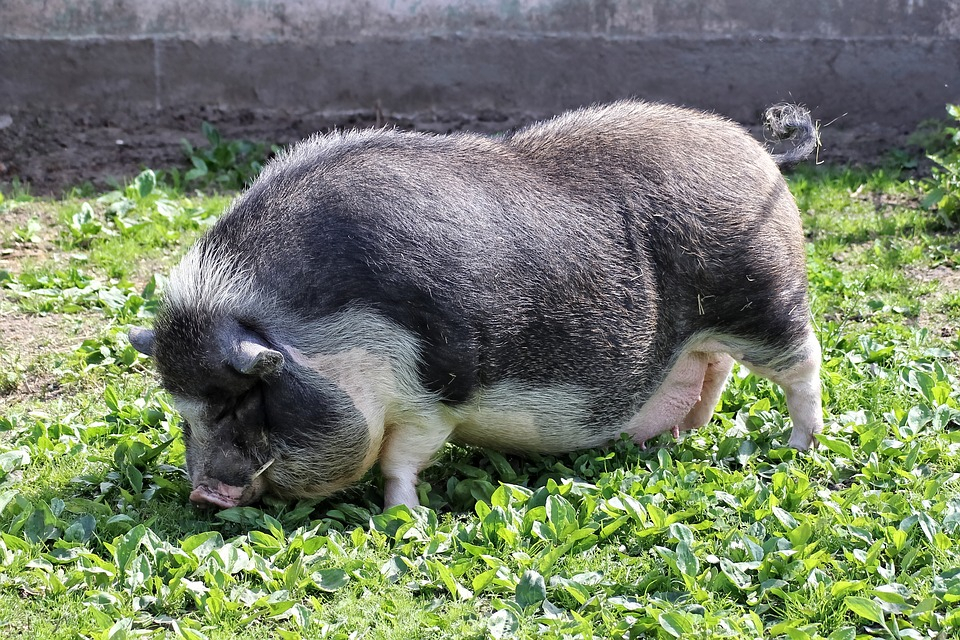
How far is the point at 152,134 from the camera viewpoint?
8.95 m

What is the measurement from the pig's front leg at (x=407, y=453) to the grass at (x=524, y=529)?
4.6 inches

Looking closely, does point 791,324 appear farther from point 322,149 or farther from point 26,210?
point 26,210

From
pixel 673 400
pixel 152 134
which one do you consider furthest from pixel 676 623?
pixel 152 134

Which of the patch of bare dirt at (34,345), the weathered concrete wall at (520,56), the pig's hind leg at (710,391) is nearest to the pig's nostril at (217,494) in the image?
the patch of bare dirt at (34,345)

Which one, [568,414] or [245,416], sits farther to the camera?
[568,414]

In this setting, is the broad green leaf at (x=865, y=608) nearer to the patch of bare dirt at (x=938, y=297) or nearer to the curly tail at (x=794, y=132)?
the curly tail at (x=794, y=132)

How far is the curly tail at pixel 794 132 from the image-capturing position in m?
4.96

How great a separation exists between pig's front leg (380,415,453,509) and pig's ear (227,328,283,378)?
601mm

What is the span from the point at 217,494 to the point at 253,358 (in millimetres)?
665

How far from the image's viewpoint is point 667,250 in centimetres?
460

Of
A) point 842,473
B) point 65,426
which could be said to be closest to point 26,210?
point 65,426

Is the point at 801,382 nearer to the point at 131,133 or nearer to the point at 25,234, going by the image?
the point at 25,234

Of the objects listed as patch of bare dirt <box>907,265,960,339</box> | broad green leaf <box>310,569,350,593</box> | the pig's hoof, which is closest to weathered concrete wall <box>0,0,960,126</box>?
patch of bare dirt <box>907,265,960,339</box>

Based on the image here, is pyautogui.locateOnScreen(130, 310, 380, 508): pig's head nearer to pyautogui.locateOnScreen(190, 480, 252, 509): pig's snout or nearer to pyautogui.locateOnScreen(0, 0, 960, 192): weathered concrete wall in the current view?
pyautogui.locateOnScreen(190, 480, 252, 509): pig's snout
